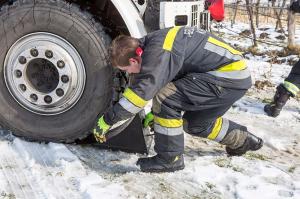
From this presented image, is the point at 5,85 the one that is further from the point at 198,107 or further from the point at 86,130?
the point at 198,107

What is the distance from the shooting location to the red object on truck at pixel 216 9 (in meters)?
3.78

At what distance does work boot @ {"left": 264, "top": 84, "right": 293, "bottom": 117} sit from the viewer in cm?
416

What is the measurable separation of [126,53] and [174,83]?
1.39 ft

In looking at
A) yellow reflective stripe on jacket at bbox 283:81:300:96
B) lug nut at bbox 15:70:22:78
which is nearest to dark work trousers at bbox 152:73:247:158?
lug nut at bbox 15:70:22:78

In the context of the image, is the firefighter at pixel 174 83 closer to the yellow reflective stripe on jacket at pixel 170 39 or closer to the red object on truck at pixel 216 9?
the yellow reflective stripe on jacket at pixel 170 39

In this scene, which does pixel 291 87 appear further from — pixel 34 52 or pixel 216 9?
pixel 34 52

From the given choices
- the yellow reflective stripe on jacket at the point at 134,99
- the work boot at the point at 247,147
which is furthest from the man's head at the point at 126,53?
the work boot at the point at 247,147

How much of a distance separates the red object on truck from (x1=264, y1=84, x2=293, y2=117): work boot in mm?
1062

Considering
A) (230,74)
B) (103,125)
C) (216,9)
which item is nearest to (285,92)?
(216,9)

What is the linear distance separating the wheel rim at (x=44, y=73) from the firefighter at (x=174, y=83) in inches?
14.2

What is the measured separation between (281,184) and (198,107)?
29.5 inches

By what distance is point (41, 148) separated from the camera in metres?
3.01

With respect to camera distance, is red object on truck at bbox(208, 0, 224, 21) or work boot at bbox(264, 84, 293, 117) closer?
red object on truck at bbox(208, 0, 224, 21)

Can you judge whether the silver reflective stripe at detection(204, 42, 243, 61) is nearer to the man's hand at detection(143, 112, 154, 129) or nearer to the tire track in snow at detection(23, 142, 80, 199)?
the man's hand at detection(143, 112, 154, 129)
